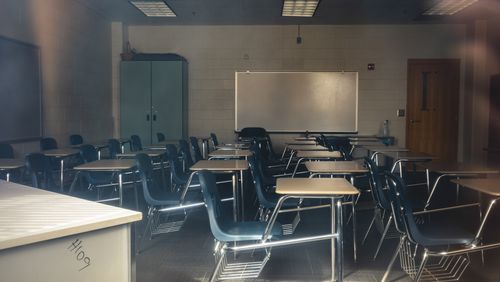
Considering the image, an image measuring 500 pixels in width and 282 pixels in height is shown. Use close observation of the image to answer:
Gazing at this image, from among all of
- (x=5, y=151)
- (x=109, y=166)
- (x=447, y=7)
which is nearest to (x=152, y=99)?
(x=5, y=151)

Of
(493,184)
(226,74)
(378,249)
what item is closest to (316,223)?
(378,249)

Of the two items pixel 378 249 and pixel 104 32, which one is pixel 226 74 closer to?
pixel 104 32

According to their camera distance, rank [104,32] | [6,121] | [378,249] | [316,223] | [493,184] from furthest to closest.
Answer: [104,32]
[6,121]
[316,223]
[378,249]
[493,184]

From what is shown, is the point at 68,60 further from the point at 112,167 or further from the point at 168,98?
the point at 112,167

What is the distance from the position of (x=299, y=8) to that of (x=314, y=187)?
5283 mm

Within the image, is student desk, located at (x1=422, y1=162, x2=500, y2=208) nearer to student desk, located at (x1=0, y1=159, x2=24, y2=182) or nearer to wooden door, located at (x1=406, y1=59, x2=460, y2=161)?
student desk, located at (x1=0, y1=159, x2=24, y2=182)

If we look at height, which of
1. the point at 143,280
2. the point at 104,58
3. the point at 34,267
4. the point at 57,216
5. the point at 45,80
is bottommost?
the point at 143,280

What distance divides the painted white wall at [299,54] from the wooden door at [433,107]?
0.52 feet

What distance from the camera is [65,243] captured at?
4.42ft

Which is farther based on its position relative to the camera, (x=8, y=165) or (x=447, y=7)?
(x=447, y=7)

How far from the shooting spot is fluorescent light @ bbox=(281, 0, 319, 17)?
693 cm

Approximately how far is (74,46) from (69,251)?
251 inches

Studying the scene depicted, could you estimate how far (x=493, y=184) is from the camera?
9.50 ft


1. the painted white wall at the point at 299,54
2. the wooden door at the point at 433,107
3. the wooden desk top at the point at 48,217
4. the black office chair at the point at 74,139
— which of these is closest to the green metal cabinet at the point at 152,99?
the painted white wall at the point at 299,54
